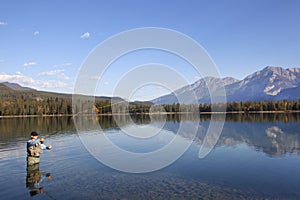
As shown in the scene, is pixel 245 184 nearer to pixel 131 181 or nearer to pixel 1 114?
pixel 131 181

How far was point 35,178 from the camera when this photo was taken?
16.9m

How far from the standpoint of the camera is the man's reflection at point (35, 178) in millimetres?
14445

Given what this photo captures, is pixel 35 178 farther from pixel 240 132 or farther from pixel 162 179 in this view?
pixel 240 132

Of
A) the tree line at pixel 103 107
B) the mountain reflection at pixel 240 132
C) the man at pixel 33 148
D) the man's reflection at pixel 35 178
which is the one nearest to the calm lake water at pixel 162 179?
the man's reflection at pixel 35 178

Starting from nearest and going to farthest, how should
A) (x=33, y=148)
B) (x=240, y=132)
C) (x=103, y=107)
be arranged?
1. (x=33, y=148)
2. (x=240, y=132)
3. (x=103, y=107)

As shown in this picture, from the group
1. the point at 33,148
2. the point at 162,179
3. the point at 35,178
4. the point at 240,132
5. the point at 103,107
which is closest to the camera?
the point at 162,179

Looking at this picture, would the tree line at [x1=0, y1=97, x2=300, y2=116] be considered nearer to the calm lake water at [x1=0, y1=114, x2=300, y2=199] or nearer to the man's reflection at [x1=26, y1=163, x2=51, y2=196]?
the calm lake water at [x1=0, y1=114, x2=300, y2=199]

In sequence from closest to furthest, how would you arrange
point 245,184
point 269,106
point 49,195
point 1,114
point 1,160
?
point 49,195
point 245,184
point 1,160
point 1,114
point 269,106

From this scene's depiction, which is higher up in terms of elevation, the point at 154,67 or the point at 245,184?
the point at 154,67

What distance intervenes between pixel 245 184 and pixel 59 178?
462 inches

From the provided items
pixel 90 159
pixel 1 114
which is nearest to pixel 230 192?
pixel 90 159

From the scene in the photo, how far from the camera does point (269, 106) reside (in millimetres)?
177625

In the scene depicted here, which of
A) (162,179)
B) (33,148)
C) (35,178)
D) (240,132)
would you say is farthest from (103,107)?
(162,179)

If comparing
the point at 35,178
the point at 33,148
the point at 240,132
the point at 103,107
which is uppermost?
the point at 103,107
